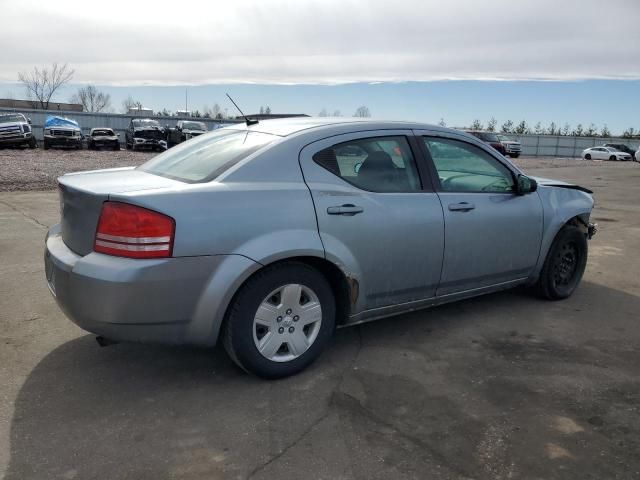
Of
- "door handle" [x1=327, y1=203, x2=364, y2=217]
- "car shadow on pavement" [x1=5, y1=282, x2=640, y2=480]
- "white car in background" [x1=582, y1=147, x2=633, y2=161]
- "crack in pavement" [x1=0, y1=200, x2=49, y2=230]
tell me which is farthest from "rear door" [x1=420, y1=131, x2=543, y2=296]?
"white car in background" [x1=582, y1=147, x2=633, y2=161]

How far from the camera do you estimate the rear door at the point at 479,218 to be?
13.5ft

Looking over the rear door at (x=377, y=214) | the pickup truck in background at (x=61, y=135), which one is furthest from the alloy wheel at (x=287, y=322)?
the pickup truck in background at (x=61, y=135)

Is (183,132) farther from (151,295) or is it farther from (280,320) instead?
(151,295)

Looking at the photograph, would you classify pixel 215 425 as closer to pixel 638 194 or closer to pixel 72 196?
pixel 72 196

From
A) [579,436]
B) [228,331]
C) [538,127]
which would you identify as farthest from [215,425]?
[538,127]

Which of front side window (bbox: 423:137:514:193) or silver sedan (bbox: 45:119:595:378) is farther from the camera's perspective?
front side window (bbox: 423:137:514:193)

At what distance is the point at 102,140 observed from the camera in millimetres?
28141

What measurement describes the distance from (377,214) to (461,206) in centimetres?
80

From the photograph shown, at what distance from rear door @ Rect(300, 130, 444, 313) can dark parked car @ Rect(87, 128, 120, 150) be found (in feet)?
88.5

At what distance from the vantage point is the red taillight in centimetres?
296

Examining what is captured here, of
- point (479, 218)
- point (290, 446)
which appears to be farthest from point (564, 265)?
point (290, 446)

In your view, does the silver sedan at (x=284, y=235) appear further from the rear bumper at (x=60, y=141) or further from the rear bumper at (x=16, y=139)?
the rear bumper at (x=60, y=141)

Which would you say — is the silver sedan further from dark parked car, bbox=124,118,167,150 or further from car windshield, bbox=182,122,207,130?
car windshield, bbox=182,122,207,130

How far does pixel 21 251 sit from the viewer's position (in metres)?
6.40
